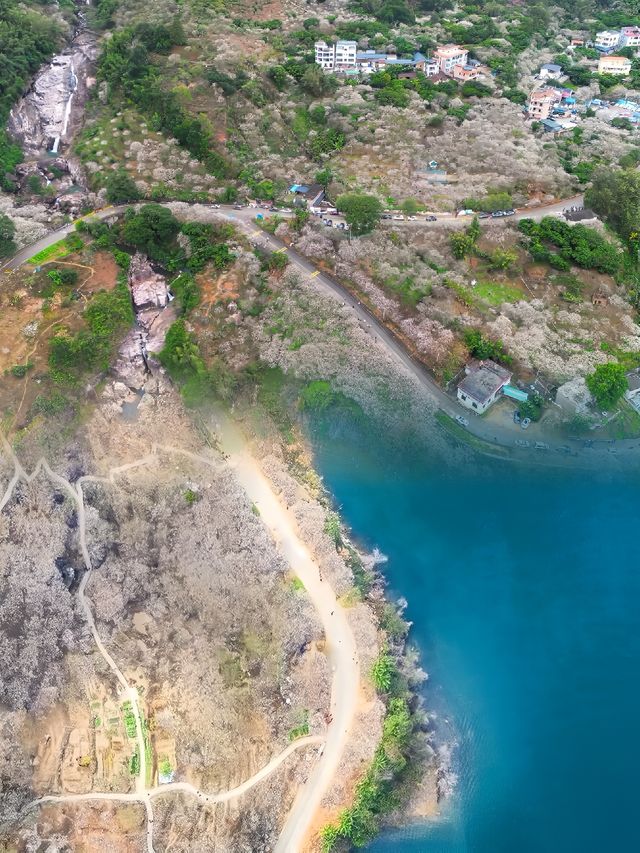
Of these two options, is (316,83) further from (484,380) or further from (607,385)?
(607,385)

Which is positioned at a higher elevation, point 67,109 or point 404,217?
point 67,109

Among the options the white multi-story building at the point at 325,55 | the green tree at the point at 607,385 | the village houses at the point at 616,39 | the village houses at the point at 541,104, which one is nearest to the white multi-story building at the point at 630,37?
the village houses at the point at 616,39

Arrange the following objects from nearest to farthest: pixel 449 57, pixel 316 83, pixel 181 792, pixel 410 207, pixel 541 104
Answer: pixel 181 792 < pixel 410 207 < pixel 541 104 < pixel 316 83 < pixel 449 57

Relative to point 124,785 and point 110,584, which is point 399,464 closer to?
point 110,584

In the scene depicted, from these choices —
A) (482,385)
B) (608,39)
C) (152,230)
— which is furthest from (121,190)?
(608,39)

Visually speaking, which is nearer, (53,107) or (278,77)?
(53,107)

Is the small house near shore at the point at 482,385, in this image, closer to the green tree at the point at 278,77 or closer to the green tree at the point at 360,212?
the green tree at the point at 360,212

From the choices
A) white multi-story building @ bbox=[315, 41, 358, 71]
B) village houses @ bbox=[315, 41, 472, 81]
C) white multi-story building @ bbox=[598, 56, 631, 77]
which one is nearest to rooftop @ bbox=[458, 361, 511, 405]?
village houses @ bbox=[315, 41, 472, 81]
